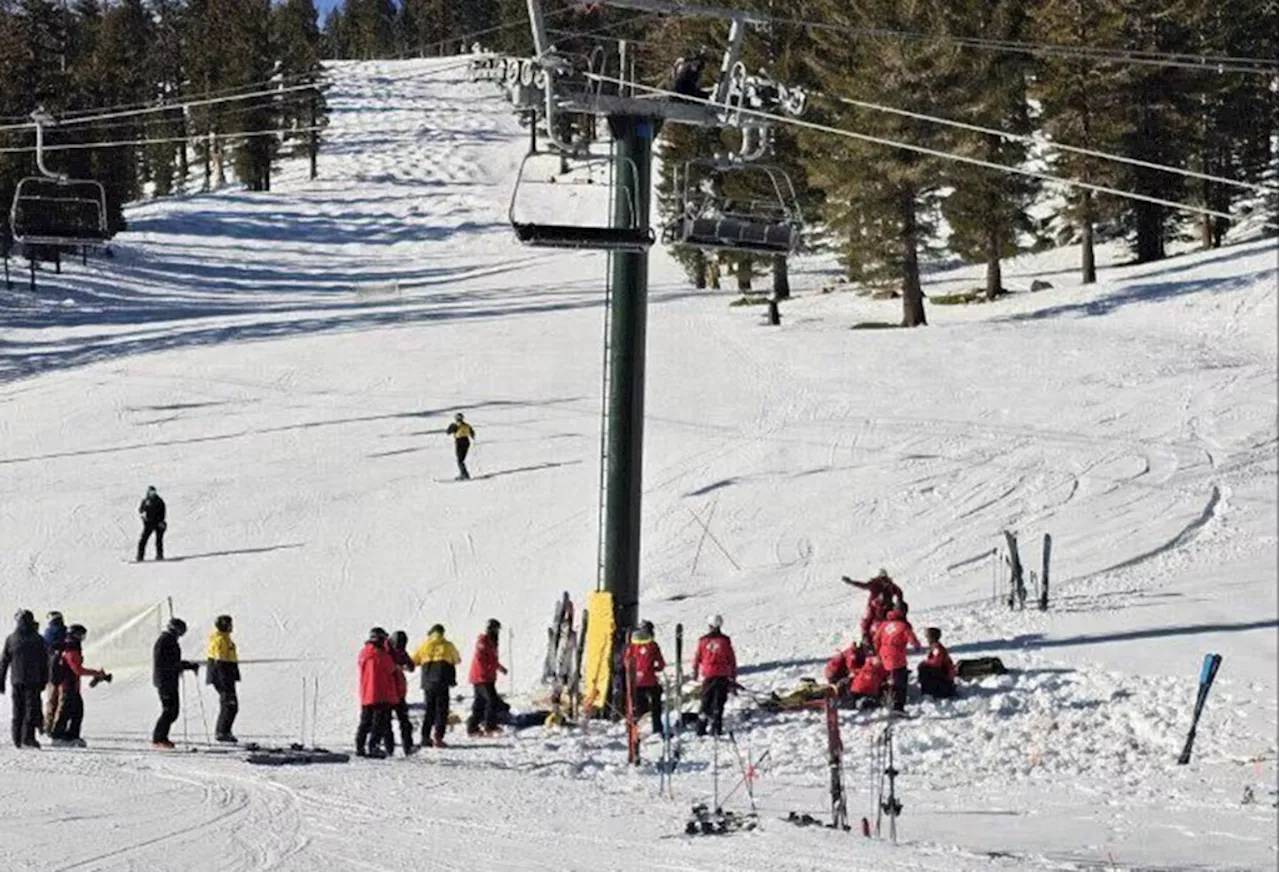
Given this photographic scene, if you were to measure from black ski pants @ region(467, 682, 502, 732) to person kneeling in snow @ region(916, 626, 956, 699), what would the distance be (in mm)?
4123

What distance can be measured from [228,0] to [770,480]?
73622 mm

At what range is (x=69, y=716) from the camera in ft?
54.6

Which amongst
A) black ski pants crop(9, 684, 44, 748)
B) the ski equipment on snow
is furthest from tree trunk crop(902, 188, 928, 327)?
black ski pants crop(9, 684, 44, 748)

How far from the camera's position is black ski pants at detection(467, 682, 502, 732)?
17609mm

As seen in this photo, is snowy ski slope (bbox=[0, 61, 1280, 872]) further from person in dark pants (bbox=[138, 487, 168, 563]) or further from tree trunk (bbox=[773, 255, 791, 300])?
tree trunk (bbox=[773, 255, 791, 300])

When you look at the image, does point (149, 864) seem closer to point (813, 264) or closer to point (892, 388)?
point (892, 388)

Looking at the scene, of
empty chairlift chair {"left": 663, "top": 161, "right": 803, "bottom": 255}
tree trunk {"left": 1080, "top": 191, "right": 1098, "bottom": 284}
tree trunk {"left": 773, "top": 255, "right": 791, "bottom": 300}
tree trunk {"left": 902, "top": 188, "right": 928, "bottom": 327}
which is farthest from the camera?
tree trunk {"left": 773, "top": 255, "right": 791, "bottom": 300}

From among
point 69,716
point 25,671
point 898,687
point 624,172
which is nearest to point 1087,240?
point 624,172

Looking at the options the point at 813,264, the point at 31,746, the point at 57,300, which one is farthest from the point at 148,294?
the point at 31,746

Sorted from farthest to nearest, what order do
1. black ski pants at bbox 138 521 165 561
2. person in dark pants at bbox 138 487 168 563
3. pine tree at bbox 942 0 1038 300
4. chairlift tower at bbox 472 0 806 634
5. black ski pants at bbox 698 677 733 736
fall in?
pine tree at bbox 942 0 1038 300
black ski pants at bbox 138 521 165 561
person in dark pants at bbox 138 487 168 563
chairlift tower at bbox 472 0 806 634
black ski pants at bbox 698 677 733 736

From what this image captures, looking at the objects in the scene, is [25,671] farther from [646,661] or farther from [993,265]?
[993,265]

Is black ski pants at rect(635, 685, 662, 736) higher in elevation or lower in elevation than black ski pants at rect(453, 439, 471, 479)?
lower

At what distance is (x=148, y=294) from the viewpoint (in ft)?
197

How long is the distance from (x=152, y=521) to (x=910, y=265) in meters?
21.4
